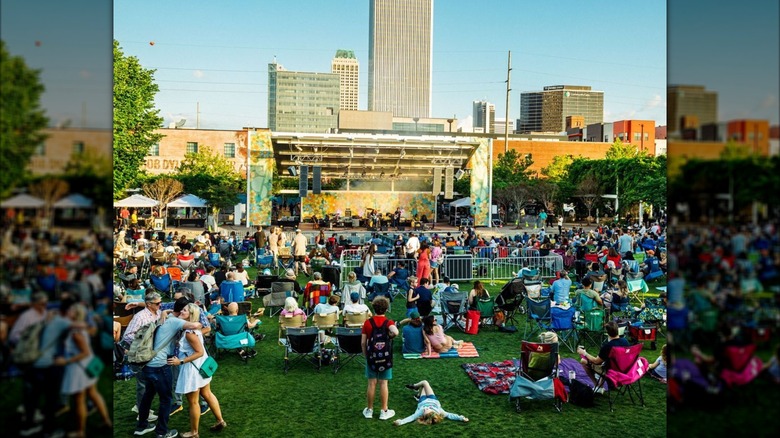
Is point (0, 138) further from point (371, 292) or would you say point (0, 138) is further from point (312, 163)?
point (312, 163)

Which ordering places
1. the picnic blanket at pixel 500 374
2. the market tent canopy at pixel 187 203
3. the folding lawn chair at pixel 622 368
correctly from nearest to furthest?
the folding lawn chair at pixel 622 368
the picnic blanket at pixel 500 374
the market tent canopy at pixel 187 203

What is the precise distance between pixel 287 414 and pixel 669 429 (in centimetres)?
508

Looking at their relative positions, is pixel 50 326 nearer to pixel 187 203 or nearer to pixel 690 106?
pixel 690 106

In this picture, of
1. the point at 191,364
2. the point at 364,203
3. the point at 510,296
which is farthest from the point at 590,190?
the point at 191,364

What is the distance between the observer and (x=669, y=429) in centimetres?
251

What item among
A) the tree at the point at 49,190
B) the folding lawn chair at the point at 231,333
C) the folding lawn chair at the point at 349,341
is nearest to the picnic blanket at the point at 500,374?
the folding lawn chair at the point at 349,341

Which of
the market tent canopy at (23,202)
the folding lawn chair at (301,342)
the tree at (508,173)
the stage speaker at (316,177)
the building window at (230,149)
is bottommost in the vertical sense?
the folding lawn chair at (301,342)

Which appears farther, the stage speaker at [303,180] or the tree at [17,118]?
the stage speaker at [303,180]

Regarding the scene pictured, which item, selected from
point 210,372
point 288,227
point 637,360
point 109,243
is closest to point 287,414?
point 210,372

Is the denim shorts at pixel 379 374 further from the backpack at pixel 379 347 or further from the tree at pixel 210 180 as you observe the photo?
the tree at pixel 210 180

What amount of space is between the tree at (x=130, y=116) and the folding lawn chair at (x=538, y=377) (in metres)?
23.4

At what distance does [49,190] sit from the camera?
2.00 metres

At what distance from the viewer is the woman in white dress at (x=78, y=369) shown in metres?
2.01

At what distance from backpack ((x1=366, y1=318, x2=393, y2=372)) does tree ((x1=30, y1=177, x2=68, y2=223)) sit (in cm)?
469
